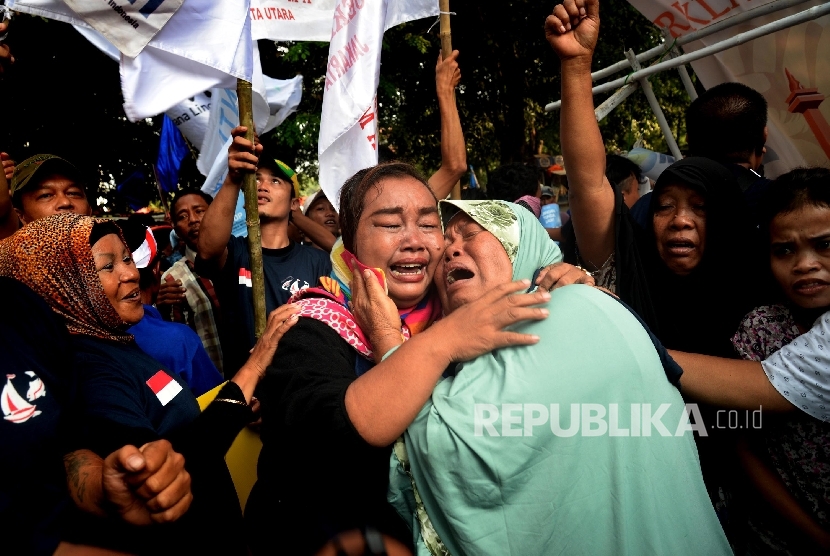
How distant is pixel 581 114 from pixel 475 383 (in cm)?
116

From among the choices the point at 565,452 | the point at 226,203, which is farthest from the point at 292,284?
the point at 565,452

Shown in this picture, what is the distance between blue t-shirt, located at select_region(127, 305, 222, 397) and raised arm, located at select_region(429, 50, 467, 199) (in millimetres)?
1543

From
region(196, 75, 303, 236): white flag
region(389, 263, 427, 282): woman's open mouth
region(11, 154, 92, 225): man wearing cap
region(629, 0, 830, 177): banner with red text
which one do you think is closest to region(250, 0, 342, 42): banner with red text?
region(196, 75, 303, 236): white flag

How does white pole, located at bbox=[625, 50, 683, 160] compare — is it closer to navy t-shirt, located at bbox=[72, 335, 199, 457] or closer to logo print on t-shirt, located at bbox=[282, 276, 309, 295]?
logo print on t-shirt, located at bbox=[282, 276, 309, 295]

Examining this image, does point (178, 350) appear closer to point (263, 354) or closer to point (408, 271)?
point (263, 354)

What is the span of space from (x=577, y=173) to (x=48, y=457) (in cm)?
188

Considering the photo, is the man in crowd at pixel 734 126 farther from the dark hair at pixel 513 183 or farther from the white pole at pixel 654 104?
the dark hair at pixel 513 183

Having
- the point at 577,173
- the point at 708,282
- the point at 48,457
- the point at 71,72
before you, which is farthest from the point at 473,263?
the point at 71,72

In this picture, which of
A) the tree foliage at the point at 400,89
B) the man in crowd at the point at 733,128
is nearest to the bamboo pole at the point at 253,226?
the man in crowd at the point at 733,128

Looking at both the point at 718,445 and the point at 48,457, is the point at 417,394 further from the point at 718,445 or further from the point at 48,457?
the point at 718,445

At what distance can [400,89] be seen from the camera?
1275 centimetres

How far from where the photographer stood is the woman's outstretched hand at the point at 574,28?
2.02m

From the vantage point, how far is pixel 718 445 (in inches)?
80.5

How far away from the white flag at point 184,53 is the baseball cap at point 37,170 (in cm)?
67
